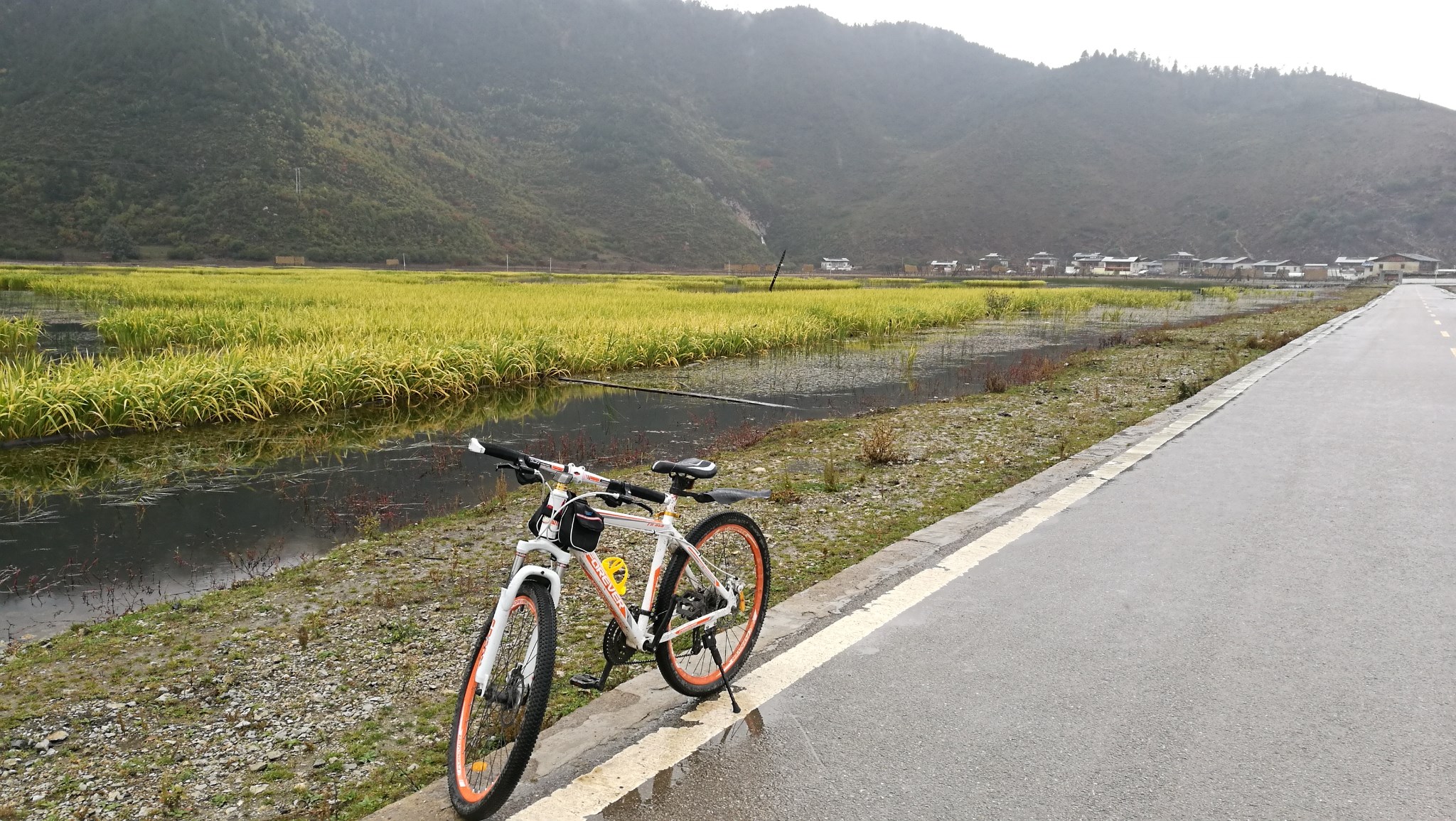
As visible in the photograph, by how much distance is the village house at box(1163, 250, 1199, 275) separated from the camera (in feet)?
344

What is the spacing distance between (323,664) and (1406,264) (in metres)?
121

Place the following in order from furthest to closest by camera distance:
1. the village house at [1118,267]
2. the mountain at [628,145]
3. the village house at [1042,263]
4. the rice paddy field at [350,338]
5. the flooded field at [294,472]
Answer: the village house at [1042,263] → the village house at [1118,267] → the mountain at [628,145] → the rice paddy field at [350,338] → the flooded field at [294,472]

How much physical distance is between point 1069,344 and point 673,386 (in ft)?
44.7

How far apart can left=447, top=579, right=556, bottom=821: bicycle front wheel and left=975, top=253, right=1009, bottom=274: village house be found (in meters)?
101

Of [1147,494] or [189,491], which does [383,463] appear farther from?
[1147,494]

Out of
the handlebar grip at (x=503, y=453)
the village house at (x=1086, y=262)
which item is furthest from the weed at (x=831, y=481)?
the village house at (x=1086, y=262)

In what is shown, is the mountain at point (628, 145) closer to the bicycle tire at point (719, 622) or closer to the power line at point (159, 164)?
the power line at point (159, 164)

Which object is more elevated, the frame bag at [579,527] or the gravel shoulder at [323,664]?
the frame bag at [579,527]

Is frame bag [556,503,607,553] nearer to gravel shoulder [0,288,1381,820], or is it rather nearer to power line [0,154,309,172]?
gravel shoulder [0,288,1381,820]

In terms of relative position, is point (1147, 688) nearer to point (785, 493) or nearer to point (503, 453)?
point (503, 453)

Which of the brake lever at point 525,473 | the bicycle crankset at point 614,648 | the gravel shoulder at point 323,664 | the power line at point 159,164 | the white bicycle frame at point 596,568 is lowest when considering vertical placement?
the gravel shoulder at point 323,664

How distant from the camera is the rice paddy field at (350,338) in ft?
36.7

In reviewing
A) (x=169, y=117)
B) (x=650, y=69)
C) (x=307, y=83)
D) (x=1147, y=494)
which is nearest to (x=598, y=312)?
(x=1147, y=494)

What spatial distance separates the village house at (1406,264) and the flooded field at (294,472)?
104 m
